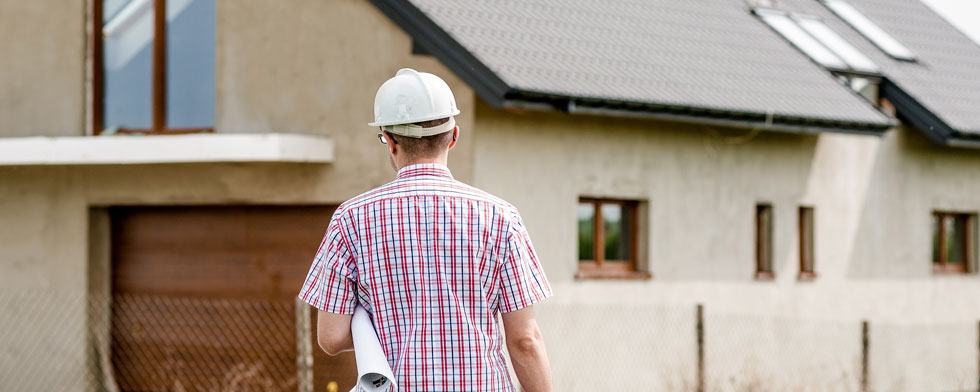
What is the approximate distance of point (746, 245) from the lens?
1527 cm

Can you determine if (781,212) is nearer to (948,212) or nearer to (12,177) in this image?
(948,212)

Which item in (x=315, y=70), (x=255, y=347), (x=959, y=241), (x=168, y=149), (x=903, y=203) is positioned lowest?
(x=255, y=347)

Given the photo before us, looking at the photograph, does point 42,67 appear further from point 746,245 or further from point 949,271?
point 949,271

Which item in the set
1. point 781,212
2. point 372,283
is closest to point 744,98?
point 781,212

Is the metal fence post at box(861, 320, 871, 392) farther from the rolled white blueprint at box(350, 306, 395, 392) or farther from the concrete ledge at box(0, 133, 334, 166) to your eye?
the rolled white blueprint at box(350, 306, 395, 392)

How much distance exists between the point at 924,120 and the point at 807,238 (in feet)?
5.92

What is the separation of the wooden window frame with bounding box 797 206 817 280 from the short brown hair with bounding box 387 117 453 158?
506 inches

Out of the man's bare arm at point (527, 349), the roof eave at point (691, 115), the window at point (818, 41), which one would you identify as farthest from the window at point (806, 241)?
the man's bare arm at point (527, 349)

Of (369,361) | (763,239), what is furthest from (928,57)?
(369,361)

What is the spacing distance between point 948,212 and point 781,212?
338 centimetres

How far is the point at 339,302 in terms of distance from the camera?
11.9 feet

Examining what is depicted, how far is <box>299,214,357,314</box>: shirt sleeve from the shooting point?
3.62 m

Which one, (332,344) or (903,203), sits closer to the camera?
(332,344)

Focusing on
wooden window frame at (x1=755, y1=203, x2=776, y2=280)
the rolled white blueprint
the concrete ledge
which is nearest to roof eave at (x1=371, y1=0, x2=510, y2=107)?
the concrete ledge
